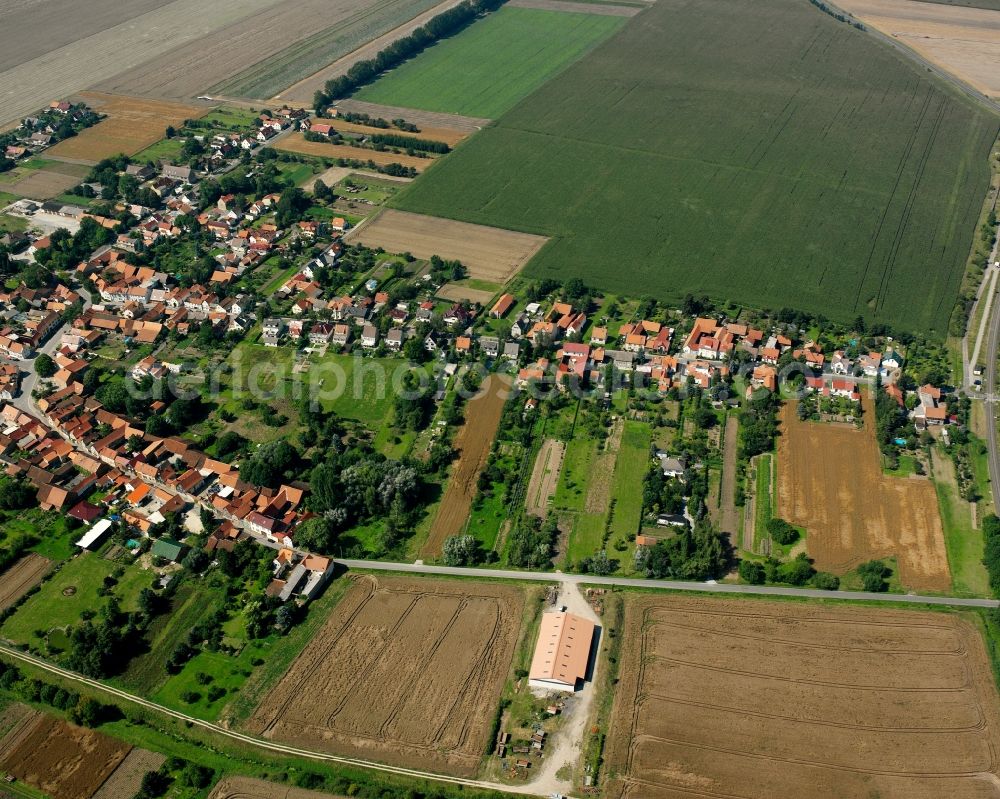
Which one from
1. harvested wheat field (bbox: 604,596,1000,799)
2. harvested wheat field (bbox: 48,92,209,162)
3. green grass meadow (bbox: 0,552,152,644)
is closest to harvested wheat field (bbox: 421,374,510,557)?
harvested wheat field (bbox: 604,596,1000,799)

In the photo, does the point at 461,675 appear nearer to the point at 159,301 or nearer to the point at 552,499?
the point at 552,499

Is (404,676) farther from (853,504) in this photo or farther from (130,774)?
(853,504)

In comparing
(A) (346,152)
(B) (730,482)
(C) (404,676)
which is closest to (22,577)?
(C) (404,676)

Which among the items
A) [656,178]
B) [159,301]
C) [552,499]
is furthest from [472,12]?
[552,499]

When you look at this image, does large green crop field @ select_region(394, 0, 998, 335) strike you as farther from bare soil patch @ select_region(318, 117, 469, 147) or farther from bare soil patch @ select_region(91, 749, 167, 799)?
bare soil patch @ select_region(91, 749, 167, 799)

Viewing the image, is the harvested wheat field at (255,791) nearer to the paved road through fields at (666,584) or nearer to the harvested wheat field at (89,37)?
the paved road through fields at (666,584)
